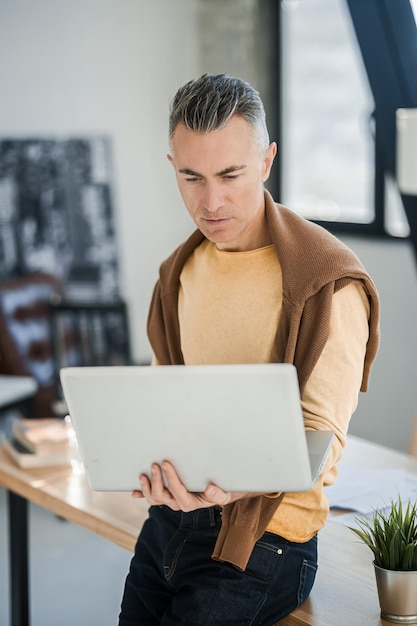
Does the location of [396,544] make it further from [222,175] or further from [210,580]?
[222,175]

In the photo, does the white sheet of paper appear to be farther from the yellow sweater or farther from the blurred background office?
the blurred background office

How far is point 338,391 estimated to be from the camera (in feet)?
5.50

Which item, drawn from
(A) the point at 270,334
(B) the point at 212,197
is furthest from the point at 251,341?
(B) the point at 212,197

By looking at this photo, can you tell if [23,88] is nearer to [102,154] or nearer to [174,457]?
[102,154]

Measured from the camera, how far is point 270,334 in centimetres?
177

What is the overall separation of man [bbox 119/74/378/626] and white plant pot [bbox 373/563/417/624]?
159 millimetres

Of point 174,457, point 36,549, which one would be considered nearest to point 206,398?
point 174,457

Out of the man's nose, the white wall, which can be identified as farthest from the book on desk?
the white wall

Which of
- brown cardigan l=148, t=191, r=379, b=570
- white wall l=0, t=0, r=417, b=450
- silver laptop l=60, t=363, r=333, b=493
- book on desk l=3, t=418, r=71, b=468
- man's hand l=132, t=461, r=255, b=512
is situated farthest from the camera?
white wall l=0, t=0, r=417, b=450

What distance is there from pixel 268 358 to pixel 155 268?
3.66 metres

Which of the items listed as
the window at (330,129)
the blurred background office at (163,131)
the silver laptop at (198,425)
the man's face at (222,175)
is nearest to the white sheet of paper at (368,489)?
the silver laptop at (198,425)

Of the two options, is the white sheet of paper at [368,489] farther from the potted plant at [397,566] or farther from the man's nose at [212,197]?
the man's nose at [212,197]

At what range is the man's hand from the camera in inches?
61.4

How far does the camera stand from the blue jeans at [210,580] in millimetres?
1699
